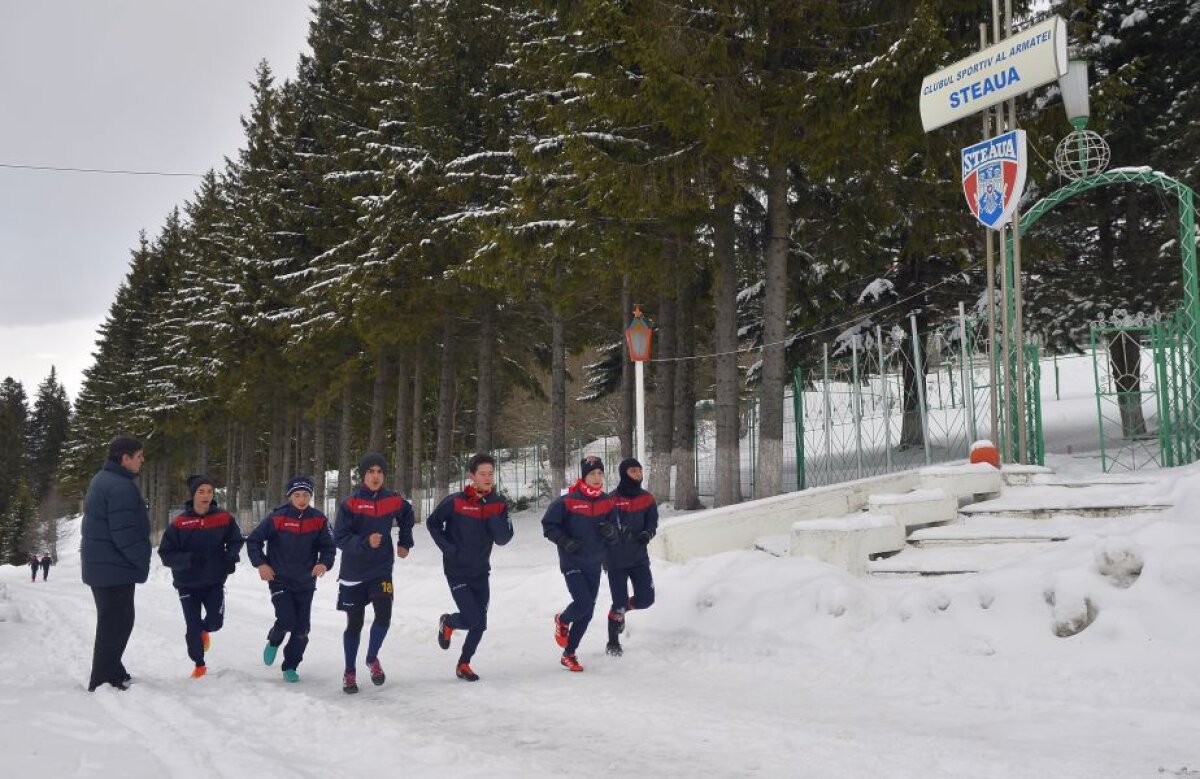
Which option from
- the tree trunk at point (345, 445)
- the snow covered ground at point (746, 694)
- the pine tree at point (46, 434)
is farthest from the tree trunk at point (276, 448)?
the pine tree at point (46, 434)

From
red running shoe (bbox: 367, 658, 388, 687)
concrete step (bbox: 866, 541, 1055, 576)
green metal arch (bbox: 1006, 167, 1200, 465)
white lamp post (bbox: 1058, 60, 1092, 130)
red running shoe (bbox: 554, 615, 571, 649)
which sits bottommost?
red running shoe (bbox: 367, 658, 388, 687)

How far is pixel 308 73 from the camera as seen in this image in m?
29.6

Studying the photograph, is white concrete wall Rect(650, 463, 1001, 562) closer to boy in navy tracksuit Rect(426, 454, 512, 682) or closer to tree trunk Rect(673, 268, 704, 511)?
boy in navy tracksuit Rect(426, 454, 512, 682)

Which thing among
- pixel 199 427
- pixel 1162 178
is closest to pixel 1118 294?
pixel 1162 178

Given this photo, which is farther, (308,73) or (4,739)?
(308,73)

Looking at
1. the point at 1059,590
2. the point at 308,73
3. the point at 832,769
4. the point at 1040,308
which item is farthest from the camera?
the point at 308,73

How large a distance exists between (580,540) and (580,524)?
0.13 metres

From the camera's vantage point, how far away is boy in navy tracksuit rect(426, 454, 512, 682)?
719 cm

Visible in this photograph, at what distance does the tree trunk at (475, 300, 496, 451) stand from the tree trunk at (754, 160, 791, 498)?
25.7 feet

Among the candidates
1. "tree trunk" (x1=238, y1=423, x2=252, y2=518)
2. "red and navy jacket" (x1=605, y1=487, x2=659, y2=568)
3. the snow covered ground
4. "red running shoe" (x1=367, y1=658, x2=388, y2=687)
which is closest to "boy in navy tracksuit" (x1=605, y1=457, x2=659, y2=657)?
"red and navy jacket" (x1=605, y1=487, x2=659, y2=568)

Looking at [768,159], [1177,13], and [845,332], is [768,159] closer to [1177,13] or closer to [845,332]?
[845,332]

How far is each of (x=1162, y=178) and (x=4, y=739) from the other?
12.9 meters

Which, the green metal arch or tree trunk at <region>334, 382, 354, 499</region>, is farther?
tree trunk at <region>334, 382, 354, 499</region>

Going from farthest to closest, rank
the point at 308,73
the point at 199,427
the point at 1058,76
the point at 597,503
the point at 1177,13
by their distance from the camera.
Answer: the point at 199,427 → the point at 308,73 → the point at 1177,13 → the point at 1058,76 → the point at 597,503
